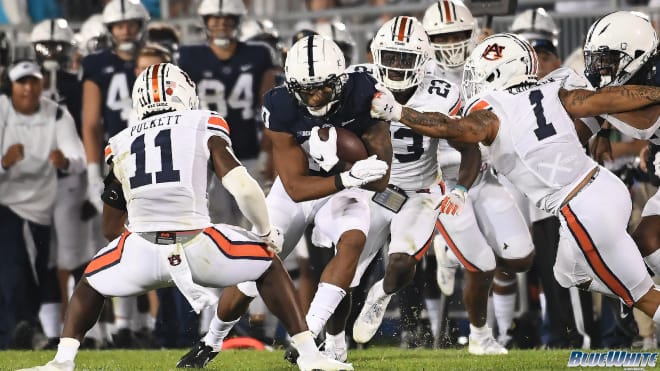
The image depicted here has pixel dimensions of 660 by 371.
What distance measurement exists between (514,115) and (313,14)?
14.6 ft

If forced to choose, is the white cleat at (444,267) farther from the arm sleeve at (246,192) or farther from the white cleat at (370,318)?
the arm sleeve at (246,192)

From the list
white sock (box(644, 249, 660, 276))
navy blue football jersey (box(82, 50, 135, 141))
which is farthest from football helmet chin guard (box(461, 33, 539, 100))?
navy blue football jersey (box(82, 50, 135, 141))

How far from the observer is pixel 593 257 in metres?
6.74

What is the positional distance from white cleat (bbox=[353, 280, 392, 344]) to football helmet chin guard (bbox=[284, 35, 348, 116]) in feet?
3.98

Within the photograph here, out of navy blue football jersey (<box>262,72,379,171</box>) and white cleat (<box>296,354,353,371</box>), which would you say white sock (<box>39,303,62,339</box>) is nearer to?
navy blue football jersey (<box>262,72,379,171</box>)

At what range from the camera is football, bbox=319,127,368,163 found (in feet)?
23.0

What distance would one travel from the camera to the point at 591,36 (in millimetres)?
7324

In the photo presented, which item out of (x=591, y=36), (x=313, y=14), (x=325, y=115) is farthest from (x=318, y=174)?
(x=313, y=14)

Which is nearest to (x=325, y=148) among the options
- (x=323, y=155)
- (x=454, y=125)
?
(x=323, y=155)

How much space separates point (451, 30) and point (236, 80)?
161 cm

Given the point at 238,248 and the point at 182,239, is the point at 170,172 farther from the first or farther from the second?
the point at 238,248

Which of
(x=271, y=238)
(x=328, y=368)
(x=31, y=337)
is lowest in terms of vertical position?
(x=31, y=337)

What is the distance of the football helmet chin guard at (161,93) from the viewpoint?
661 centimetres

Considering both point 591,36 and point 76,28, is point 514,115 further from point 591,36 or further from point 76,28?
point 76,28
